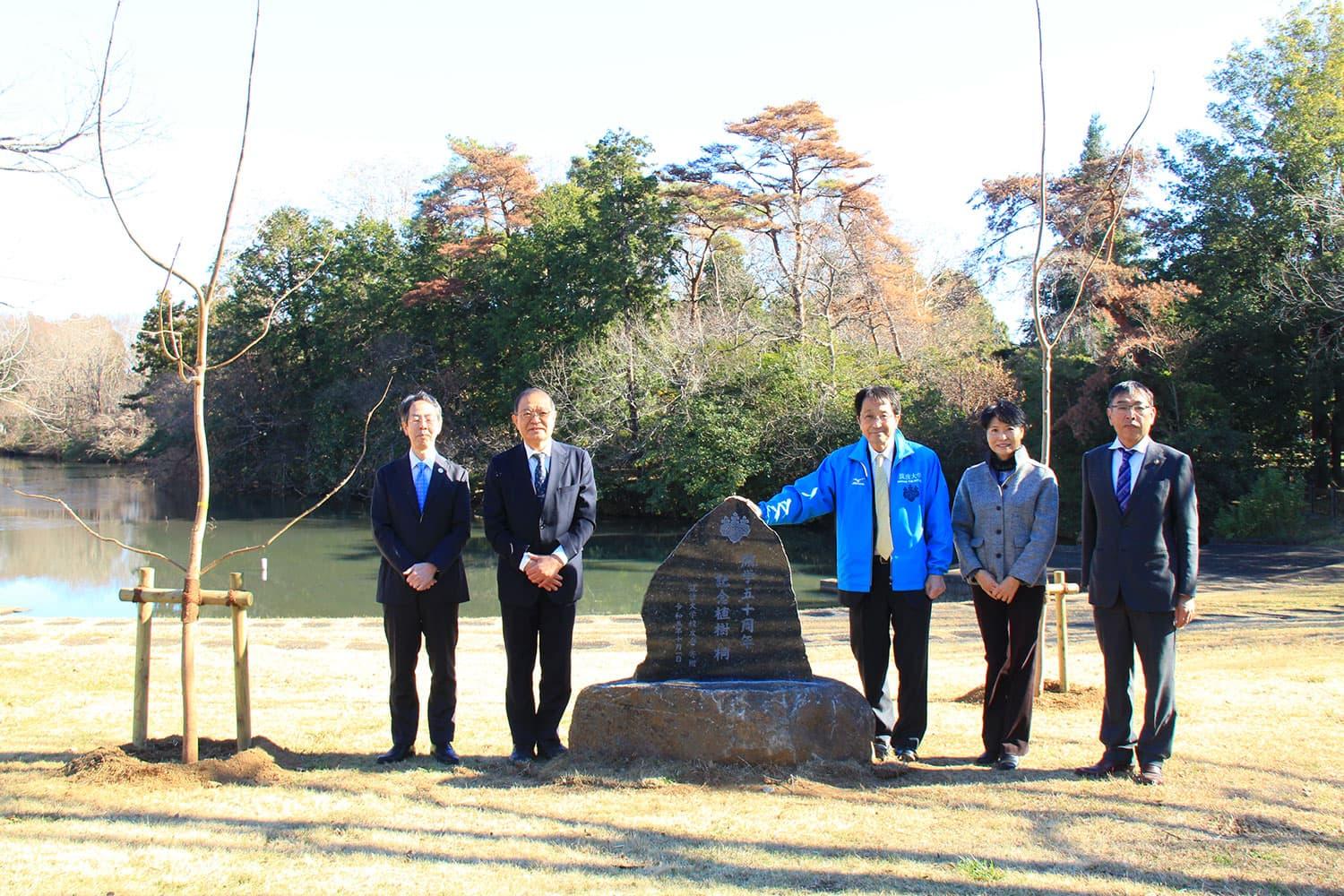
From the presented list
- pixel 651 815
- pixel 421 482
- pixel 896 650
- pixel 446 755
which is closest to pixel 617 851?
pixel 651 815

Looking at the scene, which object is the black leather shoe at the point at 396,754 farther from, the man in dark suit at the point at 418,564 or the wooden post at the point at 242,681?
the wooden post at the point at 242,681

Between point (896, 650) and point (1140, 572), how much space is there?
982 millimetres

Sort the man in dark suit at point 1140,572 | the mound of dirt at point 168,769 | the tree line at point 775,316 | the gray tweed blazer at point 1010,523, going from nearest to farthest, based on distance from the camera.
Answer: the mound of dirt at point 168,769 < the man in dark suit at point 1140,572 < the gray tweed blazer at point 1010,523 < the tree line at point 775,316

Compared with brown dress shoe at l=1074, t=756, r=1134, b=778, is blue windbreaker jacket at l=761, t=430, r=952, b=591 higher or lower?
higher

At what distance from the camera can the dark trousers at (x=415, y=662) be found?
441cm

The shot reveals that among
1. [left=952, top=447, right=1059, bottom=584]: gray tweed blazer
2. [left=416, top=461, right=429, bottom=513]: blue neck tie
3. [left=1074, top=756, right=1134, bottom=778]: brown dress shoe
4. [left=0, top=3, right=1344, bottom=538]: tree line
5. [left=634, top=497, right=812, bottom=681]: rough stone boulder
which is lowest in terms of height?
[left=1074, top=756, right=1134, bottom=778]: brown dress shoe

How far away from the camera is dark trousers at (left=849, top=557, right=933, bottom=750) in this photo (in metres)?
4.39

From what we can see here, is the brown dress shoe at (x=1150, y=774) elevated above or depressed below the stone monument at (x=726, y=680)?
below

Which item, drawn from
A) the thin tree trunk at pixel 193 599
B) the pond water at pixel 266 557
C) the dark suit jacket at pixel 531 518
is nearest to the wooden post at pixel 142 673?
the thin tree trunk at pixel 193 599

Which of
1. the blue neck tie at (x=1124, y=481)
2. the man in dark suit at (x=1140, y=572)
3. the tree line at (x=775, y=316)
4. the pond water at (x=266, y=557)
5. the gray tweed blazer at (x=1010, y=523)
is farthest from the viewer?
the tree line at (x=775, y=316)

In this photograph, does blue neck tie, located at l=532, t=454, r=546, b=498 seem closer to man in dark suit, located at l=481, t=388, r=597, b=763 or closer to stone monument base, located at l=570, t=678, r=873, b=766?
man in dark suit, located at l=481, t=388, r=597, b=763

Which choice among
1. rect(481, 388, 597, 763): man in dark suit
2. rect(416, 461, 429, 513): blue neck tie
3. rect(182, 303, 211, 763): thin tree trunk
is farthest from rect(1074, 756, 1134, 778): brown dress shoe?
rect(182, 303, 211, 763): thin tree trunk

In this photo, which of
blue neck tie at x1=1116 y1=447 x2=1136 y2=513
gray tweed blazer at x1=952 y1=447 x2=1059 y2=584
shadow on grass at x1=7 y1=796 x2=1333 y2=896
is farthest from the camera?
gray tweed blazer at x1=952 y1=447 x2=1059 y2=584

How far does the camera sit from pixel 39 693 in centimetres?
591
